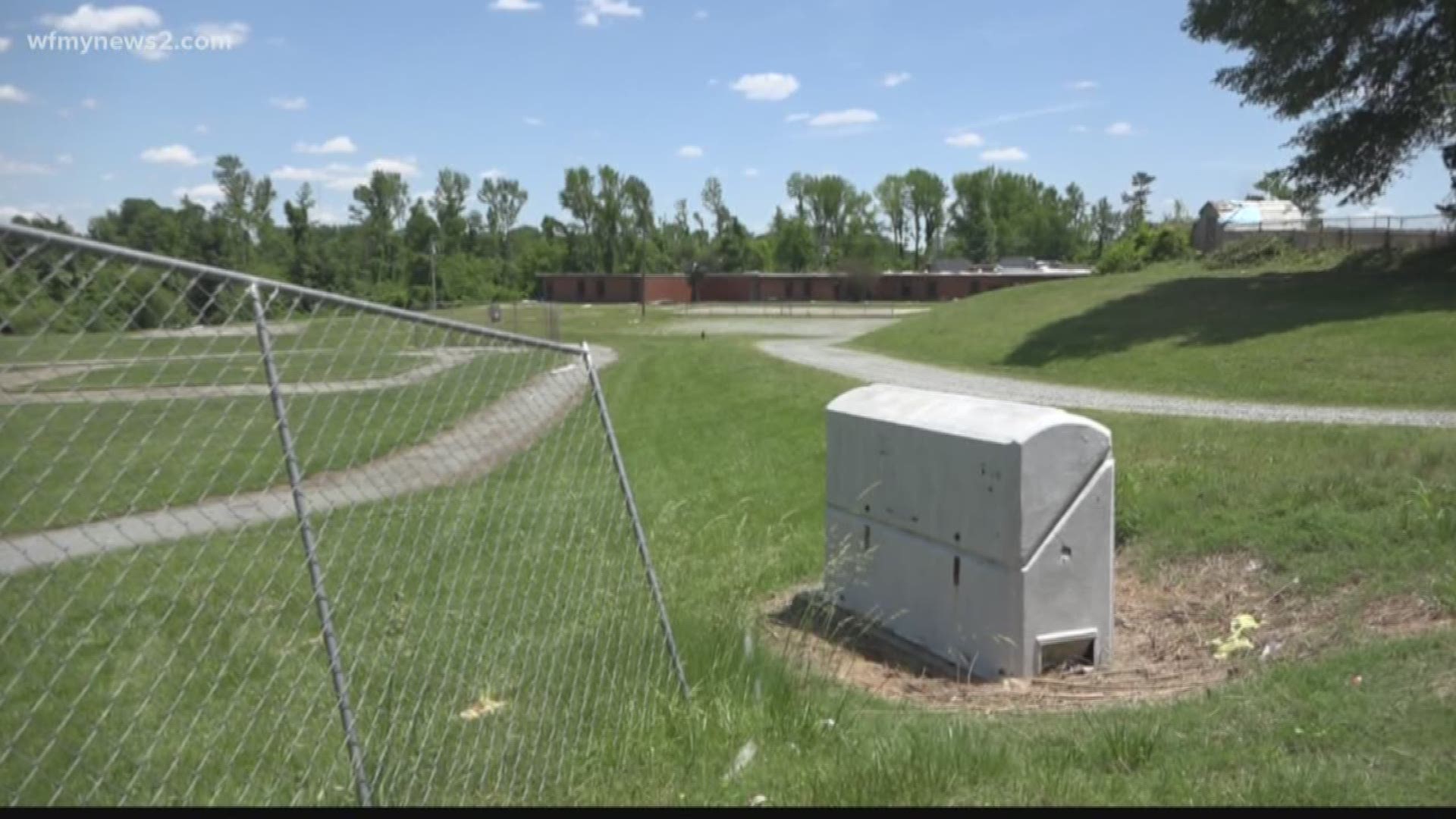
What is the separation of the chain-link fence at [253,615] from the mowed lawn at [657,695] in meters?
0.03

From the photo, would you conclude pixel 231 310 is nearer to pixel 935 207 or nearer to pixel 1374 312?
pixel 1374 312

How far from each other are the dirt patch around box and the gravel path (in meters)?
2.06

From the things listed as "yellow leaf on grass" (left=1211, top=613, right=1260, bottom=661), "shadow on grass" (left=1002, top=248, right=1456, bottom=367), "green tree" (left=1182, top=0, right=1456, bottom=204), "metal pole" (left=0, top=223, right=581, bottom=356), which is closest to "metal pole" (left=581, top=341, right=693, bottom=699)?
"metal pole" (left=0, top=223, right=581, bottom=356)

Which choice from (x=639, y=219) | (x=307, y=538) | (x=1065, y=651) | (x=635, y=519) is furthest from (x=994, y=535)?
(x=639, y=219)

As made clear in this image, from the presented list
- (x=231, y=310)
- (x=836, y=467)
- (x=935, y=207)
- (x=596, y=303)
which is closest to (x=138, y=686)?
(x=231, y=310)

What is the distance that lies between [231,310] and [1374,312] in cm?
2506

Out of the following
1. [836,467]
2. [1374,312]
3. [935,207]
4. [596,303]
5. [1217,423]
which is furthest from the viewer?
[935,207]

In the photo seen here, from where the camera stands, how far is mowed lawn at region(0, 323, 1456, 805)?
15.8 feet

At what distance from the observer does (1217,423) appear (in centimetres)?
1403

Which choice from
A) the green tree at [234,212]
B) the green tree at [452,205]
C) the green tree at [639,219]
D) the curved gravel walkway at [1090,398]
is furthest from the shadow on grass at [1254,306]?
the green tree at [639,219]

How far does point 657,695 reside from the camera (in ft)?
19.5

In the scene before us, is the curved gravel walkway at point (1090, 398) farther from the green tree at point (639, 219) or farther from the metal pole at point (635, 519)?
the green tree at point (639, 219)

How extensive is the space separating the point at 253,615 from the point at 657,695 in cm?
211

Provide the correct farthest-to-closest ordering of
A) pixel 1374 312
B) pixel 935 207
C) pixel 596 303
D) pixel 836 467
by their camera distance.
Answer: pixel 935 207
pixel 596 303
pixel 1374 312
pixel 836 467
